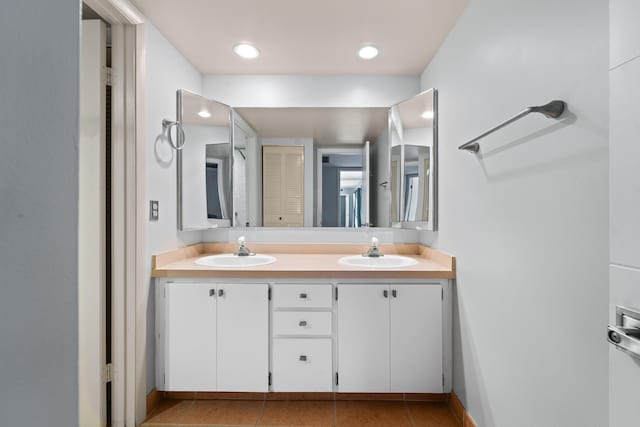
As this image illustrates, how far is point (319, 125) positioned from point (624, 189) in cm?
191

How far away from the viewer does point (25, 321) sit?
280 millimetres

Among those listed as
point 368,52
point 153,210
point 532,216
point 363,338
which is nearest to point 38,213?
point 532,216

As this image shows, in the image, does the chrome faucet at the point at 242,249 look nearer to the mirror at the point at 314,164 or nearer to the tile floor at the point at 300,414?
the mirror at the point at 314,164

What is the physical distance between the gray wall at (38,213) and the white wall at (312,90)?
2.06 m

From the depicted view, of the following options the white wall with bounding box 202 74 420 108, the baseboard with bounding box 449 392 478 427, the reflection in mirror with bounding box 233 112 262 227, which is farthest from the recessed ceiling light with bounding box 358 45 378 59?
the baseboard with bounding box 449 392 478 427

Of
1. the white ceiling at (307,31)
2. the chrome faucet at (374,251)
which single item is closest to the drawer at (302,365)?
the chrome faucet at (374,251)

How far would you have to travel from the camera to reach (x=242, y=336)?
5.87ft

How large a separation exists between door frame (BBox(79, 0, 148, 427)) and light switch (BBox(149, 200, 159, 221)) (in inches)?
4.0

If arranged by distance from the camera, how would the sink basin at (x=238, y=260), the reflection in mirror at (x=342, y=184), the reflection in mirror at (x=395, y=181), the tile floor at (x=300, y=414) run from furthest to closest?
1. the reflection in mirror at (x=342, y=184)
2. the reflection in mirror at (x=395, y=181)
3. the sink basin at (x=238, y=260)
4. the tile floor at (x=300, y=414)

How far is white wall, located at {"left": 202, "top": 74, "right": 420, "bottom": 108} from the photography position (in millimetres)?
2305

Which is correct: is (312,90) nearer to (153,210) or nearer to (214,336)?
(153,210)

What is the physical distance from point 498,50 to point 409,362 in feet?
5.22

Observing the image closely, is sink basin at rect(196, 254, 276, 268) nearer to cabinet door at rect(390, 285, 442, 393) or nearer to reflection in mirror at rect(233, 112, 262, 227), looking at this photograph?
reflection in mirror at rect(233, 112, 262, 227)

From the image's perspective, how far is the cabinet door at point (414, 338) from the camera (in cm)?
177
